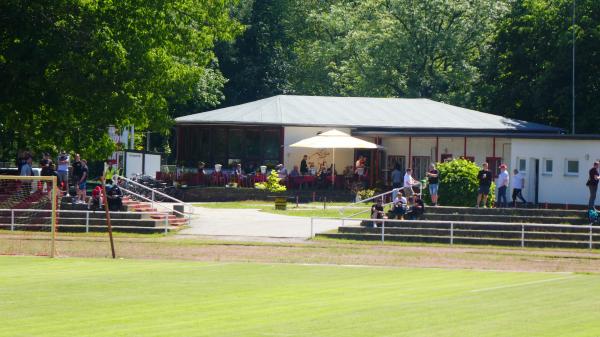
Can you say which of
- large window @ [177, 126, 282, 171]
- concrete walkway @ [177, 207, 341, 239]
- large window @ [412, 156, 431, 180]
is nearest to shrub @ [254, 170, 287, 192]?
large window @ [177, 126, 282, 171]

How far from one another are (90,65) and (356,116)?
23314mm

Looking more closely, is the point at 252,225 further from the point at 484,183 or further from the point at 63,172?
the point at 484,183

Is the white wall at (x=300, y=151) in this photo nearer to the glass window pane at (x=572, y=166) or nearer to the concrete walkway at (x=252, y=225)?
the concrete walkway at (x=252, y=225)

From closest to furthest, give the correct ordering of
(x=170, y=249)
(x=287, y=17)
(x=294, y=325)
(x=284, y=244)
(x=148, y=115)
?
(x=294, y=325) < (x=170, y=249) < (x=284, y=244) < (x=148, y=115) < (x=287, y=17)

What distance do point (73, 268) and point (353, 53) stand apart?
6042cm

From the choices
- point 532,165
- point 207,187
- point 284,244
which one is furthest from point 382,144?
point 284,244

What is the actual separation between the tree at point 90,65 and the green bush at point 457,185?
11.3 metres

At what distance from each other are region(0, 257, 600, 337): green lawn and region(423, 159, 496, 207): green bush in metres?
13.0

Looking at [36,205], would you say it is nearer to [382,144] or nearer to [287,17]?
[382,144]

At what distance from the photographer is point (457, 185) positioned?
4162cm

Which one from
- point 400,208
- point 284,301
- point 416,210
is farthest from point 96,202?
point 284,301

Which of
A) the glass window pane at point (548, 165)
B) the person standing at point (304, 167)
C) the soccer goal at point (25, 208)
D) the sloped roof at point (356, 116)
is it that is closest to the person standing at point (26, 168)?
the soccer goal at point (25, 208)

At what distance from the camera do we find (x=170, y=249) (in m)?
34.0

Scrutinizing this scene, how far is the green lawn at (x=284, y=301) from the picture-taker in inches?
683
